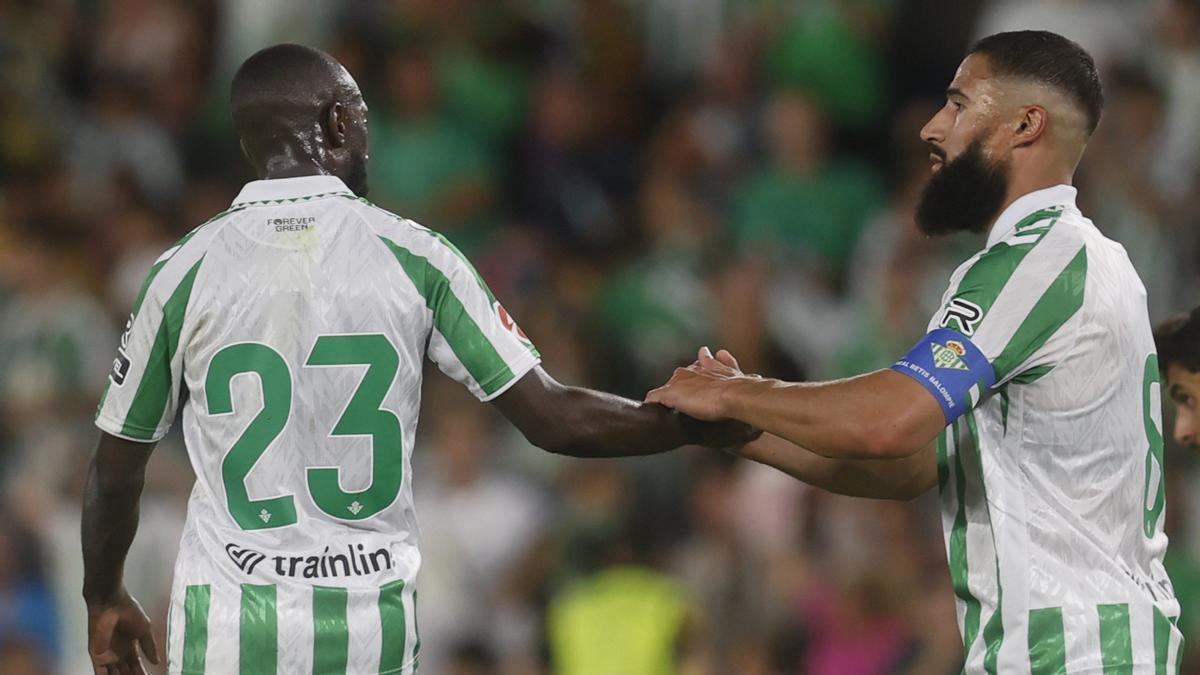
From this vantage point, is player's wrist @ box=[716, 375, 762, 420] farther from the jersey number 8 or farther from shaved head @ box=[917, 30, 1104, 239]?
the jersey number 8

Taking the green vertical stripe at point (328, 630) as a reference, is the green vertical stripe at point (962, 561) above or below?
above

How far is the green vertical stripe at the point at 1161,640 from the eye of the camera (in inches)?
175

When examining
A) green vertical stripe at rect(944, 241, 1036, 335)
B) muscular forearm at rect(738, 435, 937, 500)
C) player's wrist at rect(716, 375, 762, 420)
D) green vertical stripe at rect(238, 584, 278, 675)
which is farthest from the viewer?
muscular forearm at rect(738, 435, 937, 500)

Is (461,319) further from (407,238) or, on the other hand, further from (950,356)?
(950,356)

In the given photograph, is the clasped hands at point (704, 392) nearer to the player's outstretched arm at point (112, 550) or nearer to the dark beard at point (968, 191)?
the dark beard at point (968, 191)

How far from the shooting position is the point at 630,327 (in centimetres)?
1038

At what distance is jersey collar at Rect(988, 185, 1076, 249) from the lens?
467 cm

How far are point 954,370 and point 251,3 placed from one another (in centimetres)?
918

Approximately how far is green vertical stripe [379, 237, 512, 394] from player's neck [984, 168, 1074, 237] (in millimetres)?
1371

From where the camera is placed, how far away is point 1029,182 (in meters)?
4.73

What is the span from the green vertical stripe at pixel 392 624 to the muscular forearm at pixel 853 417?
106cm

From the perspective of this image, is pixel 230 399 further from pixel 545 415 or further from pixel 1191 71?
pixel 1191 71

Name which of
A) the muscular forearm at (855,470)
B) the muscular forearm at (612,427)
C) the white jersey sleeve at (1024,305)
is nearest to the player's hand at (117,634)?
the muscular forearm at (612,427)

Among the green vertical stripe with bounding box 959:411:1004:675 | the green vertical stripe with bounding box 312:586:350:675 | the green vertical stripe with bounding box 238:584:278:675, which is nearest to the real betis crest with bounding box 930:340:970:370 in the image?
the green vertical stripe with bounding box 959:411:1004:675
